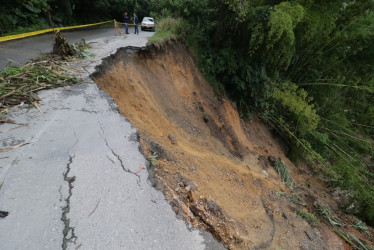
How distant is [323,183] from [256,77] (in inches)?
190

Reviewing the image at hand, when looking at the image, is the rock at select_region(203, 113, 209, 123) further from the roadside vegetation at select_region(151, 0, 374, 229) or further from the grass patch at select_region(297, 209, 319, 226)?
the grass patch at select_region(297, 209, 319, 226)

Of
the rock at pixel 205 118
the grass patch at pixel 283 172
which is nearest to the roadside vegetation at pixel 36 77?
the rock at pixel 205 118

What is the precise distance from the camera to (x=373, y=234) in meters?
6.05

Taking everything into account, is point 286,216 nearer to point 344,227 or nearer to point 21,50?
point 344,227

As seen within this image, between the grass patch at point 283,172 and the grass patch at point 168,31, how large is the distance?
238 inches

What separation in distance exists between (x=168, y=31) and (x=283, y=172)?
6.92m

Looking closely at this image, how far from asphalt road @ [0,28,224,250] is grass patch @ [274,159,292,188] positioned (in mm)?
5976

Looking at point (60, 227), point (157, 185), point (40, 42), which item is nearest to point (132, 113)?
point (157, 185)

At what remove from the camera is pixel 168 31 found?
8.70m

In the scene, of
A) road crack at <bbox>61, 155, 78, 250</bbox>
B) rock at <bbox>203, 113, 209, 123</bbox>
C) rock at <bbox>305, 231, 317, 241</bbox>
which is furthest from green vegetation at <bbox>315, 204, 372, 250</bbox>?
road crack at <bbox>61, 155, 78, 250</bbox>

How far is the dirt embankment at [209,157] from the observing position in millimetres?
3066

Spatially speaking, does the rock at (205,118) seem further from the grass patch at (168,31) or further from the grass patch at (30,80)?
the grass patch at (30,80)

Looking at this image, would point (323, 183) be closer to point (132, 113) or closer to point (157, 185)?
point (132, 113)

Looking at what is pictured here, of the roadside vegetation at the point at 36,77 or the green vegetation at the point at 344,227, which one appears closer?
the roadside vegetation at the point at 36,77
